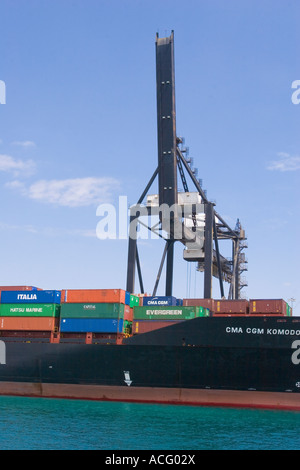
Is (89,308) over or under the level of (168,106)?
under

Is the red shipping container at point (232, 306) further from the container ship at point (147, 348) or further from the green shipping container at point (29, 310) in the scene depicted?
the green shipping container at point (29, 310)

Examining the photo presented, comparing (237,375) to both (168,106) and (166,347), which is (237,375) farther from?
(168,106)

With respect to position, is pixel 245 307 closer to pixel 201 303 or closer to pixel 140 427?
pixel 201 303

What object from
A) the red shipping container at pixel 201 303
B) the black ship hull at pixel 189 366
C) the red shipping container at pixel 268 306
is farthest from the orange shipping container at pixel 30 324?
the red shipping container at pixel 268 306

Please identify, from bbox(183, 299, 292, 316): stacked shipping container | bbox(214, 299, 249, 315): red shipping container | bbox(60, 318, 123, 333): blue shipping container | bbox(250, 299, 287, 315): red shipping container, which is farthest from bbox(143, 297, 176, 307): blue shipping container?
bbox(250, 299, 287, 315): red shipping container

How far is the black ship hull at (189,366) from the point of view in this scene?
94.8 ft

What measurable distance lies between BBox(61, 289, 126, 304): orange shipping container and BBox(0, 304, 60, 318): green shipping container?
3.22ft

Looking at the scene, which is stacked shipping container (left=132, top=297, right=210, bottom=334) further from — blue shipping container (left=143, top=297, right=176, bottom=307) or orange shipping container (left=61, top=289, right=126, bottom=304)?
orange shipping container (left=61, top=289, right=126, bottom=304)

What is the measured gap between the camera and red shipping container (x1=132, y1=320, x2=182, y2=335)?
31.8 m
